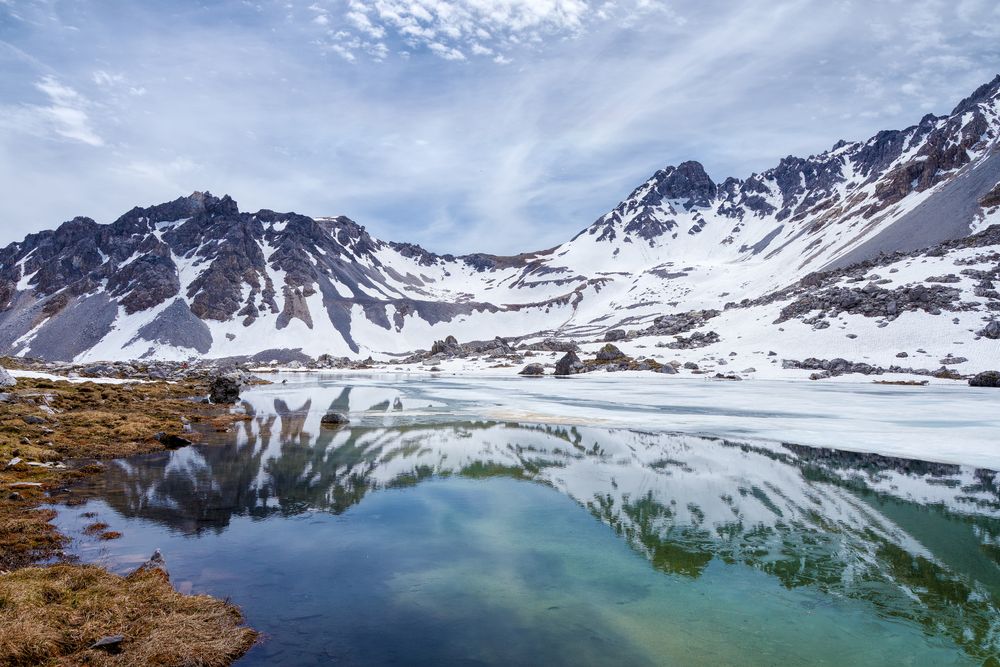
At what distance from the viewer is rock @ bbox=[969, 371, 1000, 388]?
162 ft

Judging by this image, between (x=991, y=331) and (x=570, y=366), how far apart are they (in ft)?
176

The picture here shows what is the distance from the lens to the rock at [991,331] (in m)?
59.8

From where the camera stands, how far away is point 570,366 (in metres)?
90.2

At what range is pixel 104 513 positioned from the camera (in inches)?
538

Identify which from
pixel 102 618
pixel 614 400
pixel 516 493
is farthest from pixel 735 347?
pixel 102 618

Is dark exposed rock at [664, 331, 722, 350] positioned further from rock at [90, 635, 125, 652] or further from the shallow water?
rock at [90, 635, 125, 652]

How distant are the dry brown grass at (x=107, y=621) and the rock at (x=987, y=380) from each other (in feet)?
212

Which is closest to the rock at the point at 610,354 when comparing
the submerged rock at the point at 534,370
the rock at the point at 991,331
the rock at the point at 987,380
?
the submerged rock at the point at 534,370

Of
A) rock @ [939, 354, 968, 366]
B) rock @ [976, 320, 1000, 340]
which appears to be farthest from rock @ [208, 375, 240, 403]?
rock @ [976, 320, 1000, 340]

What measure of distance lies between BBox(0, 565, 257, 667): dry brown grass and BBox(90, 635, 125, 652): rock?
2.6 inches

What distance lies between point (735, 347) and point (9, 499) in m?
84.2

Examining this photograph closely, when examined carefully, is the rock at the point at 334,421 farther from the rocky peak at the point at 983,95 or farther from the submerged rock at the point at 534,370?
the rocky peak at the point at 983,95

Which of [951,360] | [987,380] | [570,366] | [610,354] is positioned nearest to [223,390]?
[570,366]

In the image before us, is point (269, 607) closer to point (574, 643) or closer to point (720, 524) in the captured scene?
point (574, 643)
